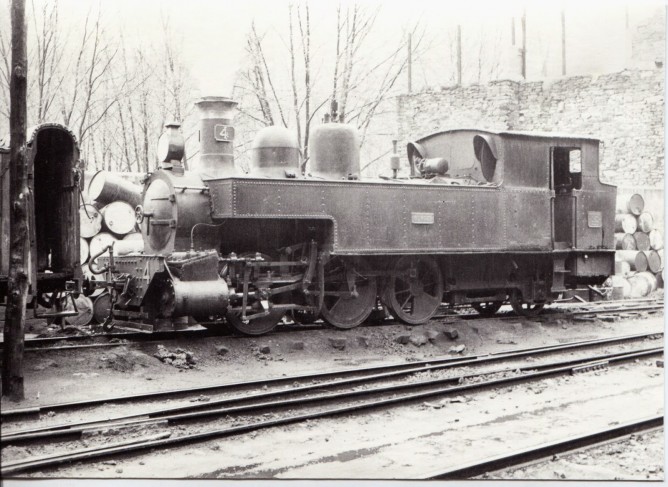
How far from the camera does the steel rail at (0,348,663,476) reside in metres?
4.83

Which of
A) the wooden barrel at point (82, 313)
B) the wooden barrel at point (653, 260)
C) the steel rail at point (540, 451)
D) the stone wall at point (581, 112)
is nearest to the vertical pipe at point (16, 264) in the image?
the steel rail at point (540, 451)

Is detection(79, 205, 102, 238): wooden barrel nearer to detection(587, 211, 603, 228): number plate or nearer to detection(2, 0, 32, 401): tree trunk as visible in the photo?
detection(2, 0, 32, 401): tree trunk

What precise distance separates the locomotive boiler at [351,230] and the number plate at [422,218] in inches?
0.8

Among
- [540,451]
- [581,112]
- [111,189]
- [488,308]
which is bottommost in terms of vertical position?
[540,451]

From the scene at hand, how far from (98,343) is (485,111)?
14409mm

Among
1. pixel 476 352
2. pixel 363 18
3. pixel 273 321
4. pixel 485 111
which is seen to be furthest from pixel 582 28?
pixel 485 111

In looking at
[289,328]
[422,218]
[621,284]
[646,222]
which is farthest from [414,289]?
[646,222]

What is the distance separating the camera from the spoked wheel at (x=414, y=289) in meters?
10.4

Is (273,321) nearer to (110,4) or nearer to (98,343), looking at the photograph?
(98,343)

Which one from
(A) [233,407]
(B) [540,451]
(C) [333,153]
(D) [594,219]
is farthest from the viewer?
(D) [594,219]

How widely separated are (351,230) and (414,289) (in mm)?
1632

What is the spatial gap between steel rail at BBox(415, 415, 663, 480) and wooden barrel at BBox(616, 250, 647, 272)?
885 centimetres

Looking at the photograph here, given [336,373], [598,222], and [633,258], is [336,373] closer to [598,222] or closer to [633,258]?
[598,222]

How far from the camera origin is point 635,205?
47.8ft
